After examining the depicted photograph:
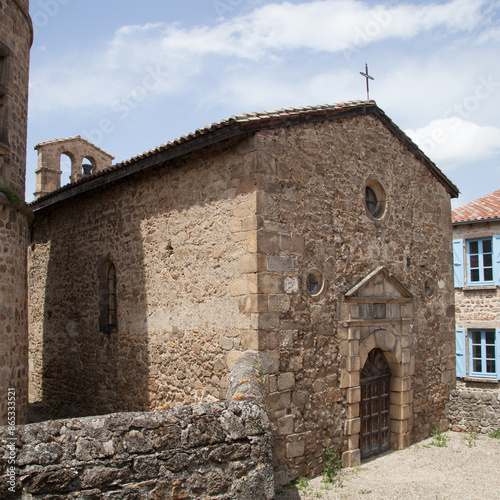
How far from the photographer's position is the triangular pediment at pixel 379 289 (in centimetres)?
808

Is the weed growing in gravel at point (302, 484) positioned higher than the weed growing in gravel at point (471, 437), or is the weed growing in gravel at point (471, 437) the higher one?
the weed growing in gravel at point (302, 484)

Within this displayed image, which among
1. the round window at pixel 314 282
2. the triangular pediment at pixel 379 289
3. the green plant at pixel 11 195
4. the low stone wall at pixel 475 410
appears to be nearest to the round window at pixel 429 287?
the triangular pediment at pixel 379 289

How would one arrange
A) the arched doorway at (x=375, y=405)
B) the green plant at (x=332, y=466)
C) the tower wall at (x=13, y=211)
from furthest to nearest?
the arched doorway at (x=375, y=405), the tower wall at (x=13, y=211), the green plant at (x=332, y=466)

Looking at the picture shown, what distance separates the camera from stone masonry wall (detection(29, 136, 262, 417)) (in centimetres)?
722

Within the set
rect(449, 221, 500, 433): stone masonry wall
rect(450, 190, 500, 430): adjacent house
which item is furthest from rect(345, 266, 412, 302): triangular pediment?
rect(450, 190, 500, 430): adjacent house

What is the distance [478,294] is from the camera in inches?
566

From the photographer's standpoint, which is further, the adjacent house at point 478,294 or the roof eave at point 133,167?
the adjacent house at point 478,294

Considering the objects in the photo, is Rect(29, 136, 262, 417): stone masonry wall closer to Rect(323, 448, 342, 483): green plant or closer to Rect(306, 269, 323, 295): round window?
Rect(306, 269, 323, 295): round window

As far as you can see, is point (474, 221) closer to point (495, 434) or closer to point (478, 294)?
point (478, 294)

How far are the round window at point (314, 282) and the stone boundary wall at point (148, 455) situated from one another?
3.00m

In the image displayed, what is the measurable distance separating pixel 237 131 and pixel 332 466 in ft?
16.3

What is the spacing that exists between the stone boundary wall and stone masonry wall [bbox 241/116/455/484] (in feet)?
7.72

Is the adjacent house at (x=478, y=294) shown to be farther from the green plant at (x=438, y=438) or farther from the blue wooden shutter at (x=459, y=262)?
the green plant at (x=438, y=438)

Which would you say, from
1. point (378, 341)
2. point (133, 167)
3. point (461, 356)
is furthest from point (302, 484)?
point (461, 356)
